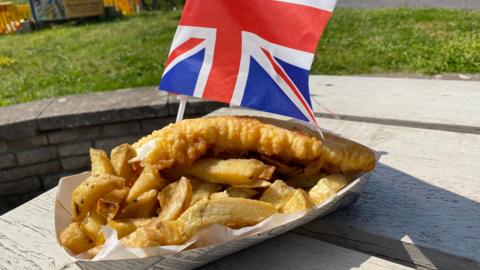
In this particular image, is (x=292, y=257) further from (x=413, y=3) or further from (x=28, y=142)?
(x=413, y=3)

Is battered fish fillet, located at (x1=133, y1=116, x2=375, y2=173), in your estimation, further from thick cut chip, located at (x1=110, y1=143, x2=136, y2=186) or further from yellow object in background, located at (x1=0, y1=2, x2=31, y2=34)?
yellow object in background, located at (x1=0, y1=2, x2=31, y2=34)

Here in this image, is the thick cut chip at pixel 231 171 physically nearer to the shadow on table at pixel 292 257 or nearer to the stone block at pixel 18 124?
the shadow on table at pixel 292 257

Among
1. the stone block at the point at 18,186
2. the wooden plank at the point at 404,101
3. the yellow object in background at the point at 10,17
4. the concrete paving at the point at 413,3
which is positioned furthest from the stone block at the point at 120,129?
the yellow object in background at the point at 10,17

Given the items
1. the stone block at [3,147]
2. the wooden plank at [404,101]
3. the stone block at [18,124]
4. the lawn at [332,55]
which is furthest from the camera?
the lawn at [332,55]

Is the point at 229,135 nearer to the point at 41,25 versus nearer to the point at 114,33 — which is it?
the point at 114,33

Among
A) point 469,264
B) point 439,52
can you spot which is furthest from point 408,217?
point 439,52

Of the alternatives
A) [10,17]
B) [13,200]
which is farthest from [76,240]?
[10,17]

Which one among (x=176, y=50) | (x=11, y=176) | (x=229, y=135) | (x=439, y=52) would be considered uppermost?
(x=176, y=50)
